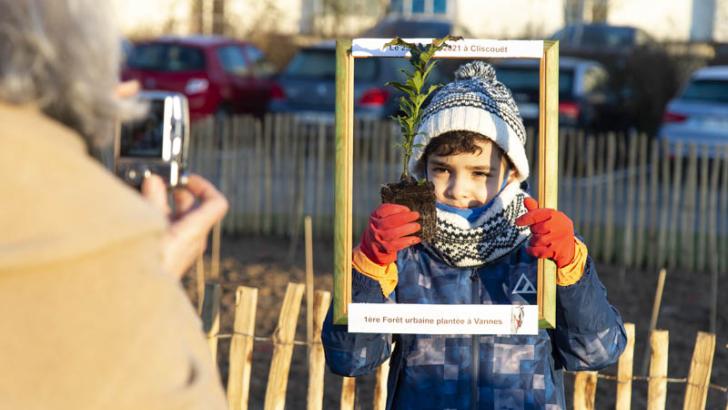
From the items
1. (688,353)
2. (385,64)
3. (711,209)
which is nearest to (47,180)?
(688,353)

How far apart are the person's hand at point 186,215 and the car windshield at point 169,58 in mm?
14154

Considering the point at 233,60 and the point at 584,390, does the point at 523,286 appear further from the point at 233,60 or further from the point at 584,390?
the point at 233,60

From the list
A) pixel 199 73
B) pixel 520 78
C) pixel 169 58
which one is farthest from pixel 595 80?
pixel 169 58

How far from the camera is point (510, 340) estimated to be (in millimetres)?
2553

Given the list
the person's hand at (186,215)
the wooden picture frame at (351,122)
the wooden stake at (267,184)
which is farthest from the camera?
the wooden stake at (267,184)

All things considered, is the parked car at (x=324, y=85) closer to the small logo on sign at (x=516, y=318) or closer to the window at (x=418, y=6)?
the window at (x=418, y=6)

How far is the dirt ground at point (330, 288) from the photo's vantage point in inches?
217

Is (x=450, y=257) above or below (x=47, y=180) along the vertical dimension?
below

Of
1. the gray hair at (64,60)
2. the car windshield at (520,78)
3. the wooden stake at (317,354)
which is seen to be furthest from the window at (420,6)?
the gray hair at (64,60)

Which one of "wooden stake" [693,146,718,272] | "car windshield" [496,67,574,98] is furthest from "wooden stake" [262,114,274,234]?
"car windshield" [496,67,574,98]

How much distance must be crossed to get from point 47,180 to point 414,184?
1.31 metres

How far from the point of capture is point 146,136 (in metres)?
1.78

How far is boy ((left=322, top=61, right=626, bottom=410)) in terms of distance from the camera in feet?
8.20

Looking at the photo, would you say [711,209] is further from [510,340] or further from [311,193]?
[510,340]
